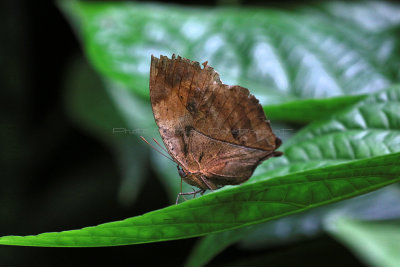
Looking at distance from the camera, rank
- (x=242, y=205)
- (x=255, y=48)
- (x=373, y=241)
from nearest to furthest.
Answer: (x=242, y=205) < (x=373, y=241) < (x=255, y=48)

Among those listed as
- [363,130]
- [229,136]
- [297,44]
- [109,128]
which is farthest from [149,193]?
[363,130]

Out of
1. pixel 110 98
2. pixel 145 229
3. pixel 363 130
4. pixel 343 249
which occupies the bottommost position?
pixel 343 249

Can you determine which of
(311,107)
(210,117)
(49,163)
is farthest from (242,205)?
(49,163)

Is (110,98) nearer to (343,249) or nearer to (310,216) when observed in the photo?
(310,216)

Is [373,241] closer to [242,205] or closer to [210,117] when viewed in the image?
[242,205]

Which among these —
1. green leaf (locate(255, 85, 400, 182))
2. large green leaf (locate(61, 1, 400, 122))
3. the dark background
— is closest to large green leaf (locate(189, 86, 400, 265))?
green leaf (locate(255, 85, 400, 182))

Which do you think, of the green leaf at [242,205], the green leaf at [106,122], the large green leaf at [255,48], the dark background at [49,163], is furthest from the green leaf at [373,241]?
the green leaf at [106,122]

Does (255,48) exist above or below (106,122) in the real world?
above
